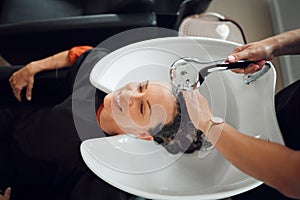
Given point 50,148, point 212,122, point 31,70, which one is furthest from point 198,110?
point 31,70

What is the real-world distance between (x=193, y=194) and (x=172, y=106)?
0.55ft

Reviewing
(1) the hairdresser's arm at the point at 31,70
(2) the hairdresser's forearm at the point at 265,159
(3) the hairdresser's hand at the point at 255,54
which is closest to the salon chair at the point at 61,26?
(1) the hairdresser's arm at the point at 31,70

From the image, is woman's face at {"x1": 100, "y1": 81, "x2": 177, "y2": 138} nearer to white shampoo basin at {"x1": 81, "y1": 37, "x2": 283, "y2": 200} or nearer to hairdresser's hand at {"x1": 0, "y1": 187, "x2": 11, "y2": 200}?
white shampoo basin at {"x1": 81, "y1": 37, "x2": 283, "y2": 200}

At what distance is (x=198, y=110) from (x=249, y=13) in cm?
143

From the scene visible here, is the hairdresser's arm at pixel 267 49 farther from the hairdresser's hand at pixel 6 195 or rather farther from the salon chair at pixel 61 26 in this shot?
the hairdresser's hand at pixel 6 195

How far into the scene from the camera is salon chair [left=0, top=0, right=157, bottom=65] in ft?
3.84

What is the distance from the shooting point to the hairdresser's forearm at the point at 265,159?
521mm

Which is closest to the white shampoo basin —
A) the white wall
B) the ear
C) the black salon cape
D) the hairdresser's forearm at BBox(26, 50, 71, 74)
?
the ear

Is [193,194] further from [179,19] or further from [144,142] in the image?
[179,19]

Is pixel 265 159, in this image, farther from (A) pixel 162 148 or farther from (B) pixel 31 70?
(B) pixel 31 70

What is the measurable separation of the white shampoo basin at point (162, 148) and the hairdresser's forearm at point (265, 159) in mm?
84

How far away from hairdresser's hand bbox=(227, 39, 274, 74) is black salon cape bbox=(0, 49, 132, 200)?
0.37m

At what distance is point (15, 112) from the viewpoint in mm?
1085

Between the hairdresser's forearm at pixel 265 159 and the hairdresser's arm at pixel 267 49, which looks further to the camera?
the hairdresser's arm at pixel 267 49
